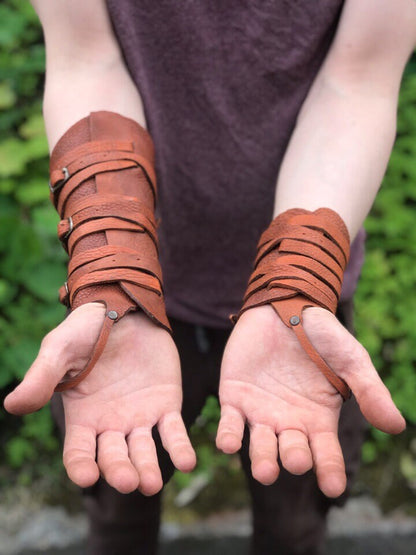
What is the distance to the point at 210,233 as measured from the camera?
50.5 inches

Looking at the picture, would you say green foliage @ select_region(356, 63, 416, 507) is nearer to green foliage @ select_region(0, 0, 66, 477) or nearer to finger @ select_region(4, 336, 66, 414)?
green foliage @ select_region(0, 0, 66, 477)

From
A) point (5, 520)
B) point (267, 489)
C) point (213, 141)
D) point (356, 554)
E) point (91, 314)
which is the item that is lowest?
point (356, 554)

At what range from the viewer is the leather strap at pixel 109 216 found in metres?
1.03

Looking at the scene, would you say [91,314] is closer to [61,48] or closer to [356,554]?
[61,48]

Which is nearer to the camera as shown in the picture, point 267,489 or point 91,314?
point 91,314

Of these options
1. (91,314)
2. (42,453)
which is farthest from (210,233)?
(42,453)

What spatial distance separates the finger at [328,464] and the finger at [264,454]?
0.06 meters

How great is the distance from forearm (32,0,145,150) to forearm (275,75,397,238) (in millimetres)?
345

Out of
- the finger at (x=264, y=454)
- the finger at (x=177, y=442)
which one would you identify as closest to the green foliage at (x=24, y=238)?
the finger at (x=177, y=442)

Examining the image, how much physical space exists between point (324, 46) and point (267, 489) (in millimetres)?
909

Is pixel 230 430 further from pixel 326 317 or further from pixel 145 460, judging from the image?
pixel 326 317

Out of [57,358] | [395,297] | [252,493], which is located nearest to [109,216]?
[57,358]

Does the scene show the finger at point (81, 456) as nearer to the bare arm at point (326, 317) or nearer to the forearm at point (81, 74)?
the bare arm at point (326, 317)

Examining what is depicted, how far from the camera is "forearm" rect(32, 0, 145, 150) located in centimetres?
114
